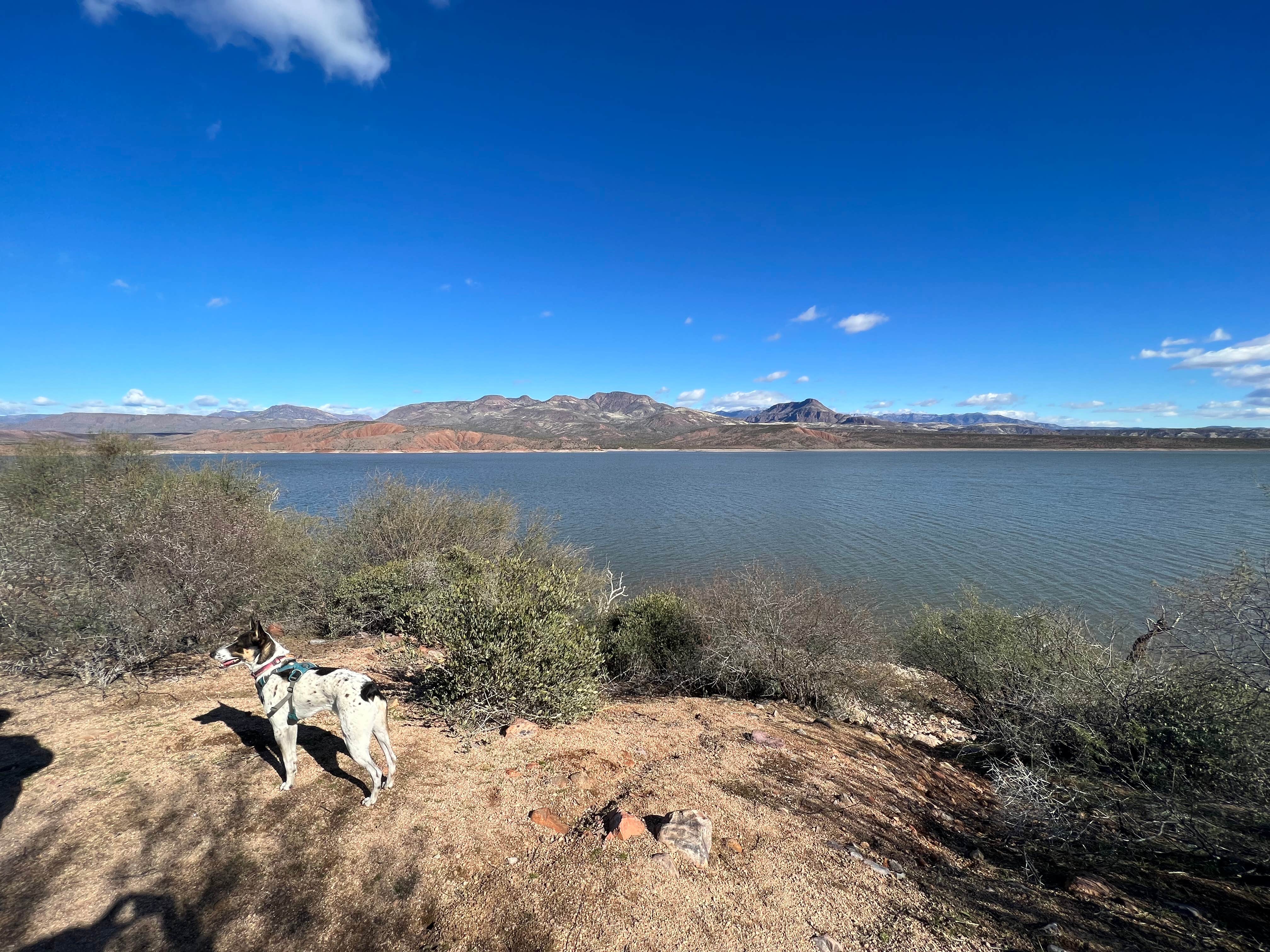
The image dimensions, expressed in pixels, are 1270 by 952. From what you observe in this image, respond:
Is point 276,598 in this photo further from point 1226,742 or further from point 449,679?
point 1226,742

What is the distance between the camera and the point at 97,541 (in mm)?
6867

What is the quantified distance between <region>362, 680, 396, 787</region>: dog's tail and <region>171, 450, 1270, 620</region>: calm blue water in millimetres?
14537

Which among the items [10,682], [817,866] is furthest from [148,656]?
[817,866]

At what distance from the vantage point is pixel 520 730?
564cm

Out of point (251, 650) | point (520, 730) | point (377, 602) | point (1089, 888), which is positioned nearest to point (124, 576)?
point (377, 602)

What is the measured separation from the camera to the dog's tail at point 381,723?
4.22 m

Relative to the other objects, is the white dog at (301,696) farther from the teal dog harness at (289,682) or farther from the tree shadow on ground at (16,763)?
the tree shadow on ground at (16,763)

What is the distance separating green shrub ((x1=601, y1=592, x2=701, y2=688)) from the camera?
28.2 ft

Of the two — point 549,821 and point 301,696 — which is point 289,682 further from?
point 549,821

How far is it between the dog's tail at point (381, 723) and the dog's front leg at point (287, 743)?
2.14 ft

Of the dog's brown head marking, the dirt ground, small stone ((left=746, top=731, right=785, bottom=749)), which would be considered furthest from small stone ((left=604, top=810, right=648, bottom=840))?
the dog's brown head marking

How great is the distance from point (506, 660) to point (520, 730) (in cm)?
86

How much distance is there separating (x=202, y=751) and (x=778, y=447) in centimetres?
15587

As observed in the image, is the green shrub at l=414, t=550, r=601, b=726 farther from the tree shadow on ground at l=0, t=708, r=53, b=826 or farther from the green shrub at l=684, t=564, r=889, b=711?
the tree shadow on ground at l=0, t=708, r=53, b=826
